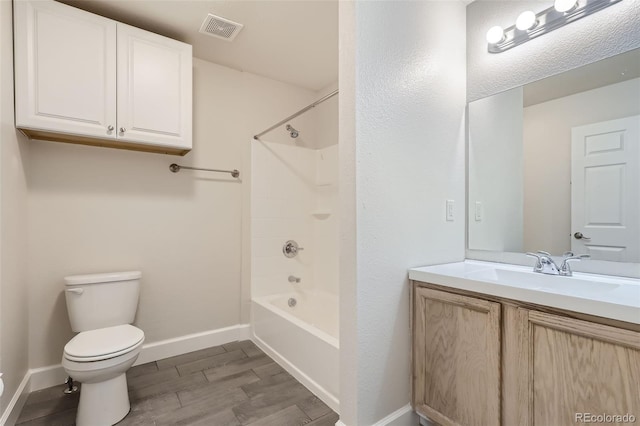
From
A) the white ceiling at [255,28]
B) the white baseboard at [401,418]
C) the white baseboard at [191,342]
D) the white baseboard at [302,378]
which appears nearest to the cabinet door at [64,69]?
the white ceiling at [255,28]

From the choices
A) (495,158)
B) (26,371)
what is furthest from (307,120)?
(26,371)

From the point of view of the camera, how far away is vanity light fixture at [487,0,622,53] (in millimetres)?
1507

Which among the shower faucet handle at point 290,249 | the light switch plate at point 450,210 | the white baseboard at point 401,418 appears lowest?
the white baseboard at point 401,418

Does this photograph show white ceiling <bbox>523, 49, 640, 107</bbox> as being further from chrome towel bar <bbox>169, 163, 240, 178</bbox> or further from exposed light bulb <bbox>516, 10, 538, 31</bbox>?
chrome towel bar <bbox>169, 163, 240, 178</bbox>

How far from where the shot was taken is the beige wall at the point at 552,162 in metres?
1.55

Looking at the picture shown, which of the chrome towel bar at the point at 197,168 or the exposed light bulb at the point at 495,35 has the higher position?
the exposed light bulb at the point at 495,35

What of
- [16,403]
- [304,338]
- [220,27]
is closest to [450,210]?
[304,338]

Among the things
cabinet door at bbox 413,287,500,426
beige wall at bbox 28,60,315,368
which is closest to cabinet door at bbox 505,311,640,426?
cabinet door at bbox 413,287,500,426

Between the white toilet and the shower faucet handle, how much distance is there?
4.11 feet

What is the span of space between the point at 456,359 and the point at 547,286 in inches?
21.0

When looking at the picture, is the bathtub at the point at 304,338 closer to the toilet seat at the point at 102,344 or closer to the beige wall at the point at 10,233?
the toilet seat at the point at 102,344

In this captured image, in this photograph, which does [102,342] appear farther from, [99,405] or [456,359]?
[456,359]

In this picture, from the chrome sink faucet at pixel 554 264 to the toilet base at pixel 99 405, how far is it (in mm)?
2337

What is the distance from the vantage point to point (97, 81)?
1881mm
